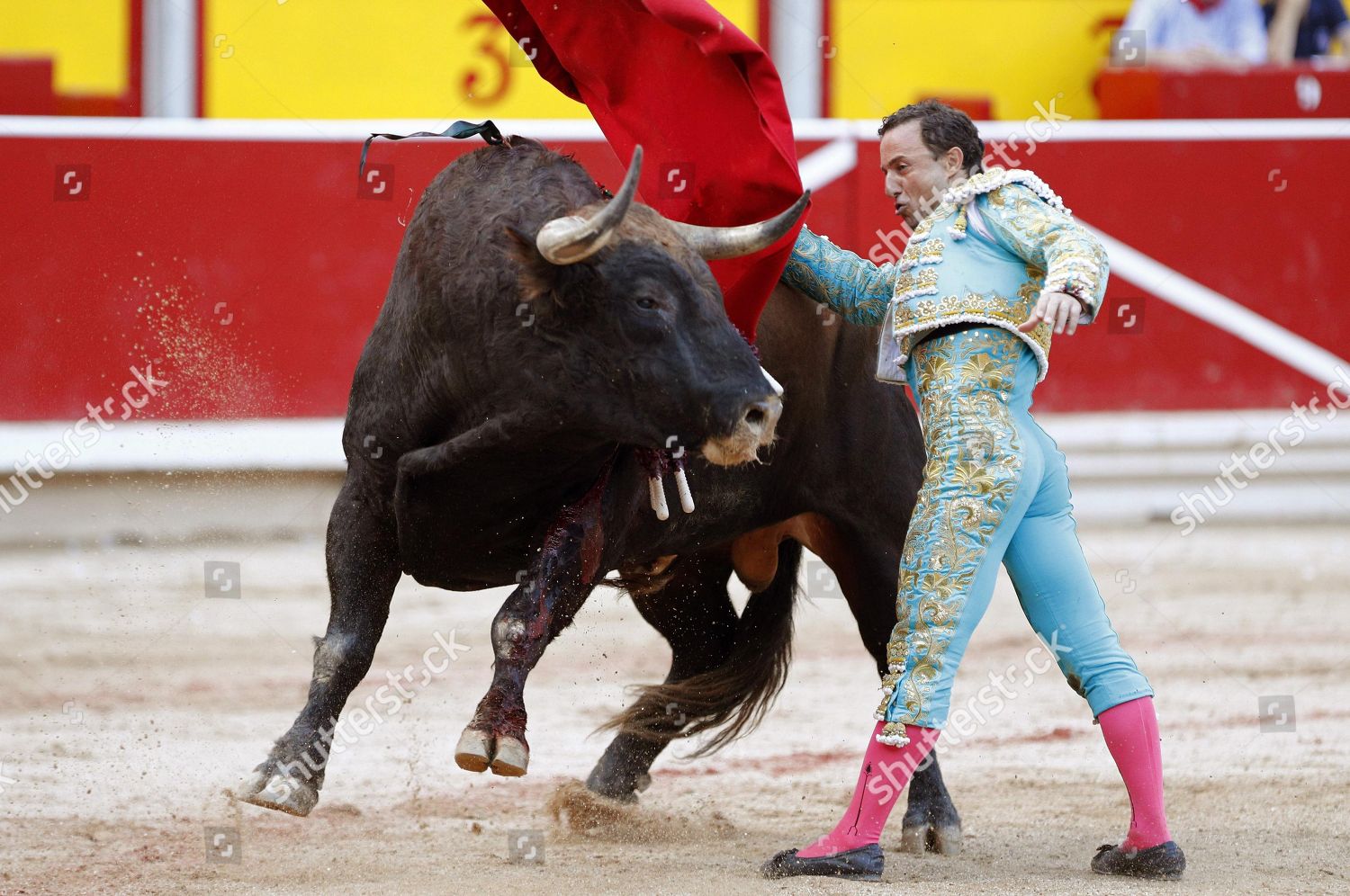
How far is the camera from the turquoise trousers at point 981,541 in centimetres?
329

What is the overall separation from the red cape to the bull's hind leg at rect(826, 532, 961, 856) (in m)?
0.76

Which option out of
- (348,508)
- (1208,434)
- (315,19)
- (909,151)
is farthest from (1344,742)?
(315,19)

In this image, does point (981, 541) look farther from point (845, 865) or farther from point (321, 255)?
point (321, 255)

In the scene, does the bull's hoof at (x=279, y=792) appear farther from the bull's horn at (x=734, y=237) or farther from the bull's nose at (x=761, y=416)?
the bull's horn at (x=734, y=237)

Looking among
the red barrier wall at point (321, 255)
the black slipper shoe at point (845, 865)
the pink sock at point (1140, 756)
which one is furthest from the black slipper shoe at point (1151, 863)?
the red barrier wall at point (321, 255)

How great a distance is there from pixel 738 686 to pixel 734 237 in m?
1.53

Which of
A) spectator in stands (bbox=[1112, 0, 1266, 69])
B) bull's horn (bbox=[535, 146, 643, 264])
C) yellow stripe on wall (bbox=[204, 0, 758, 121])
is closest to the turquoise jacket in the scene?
bull's horn (bbox=[535, 146, 643, 264])

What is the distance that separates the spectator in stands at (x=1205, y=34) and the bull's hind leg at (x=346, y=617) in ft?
20.5

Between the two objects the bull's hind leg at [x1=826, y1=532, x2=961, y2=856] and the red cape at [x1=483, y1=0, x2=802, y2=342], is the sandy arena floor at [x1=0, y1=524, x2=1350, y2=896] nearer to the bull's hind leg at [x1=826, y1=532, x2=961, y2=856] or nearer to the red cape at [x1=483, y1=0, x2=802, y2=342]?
the bull's hind leg at [x1=826, y1=532, x2=961, y2=856]

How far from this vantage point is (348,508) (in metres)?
3.60

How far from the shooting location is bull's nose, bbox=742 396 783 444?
3064 millimetres

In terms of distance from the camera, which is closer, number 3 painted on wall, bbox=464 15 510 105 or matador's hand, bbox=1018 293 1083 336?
matador's hand, bbox=1018 293 1083 336

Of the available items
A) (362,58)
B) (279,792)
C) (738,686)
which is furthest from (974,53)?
(279,792)

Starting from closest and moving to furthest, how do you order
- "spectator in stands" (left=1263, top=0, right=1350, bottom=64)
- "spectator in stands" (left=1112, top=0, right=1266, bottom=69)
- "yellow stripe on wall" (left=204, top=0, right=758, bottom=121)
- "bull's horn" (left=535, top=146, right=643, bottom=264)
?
"bull's horn" (left=535, top=146, right=643, bottom=264) → "yellow stripe on wall" (left=204, top=0, right=758, bottom=121) → "spectator in stands" (left=1112, top=0, right=1266, bottom=69) → "spectator in stands" (left=1263, top=0, right=1350, bottom=64)
